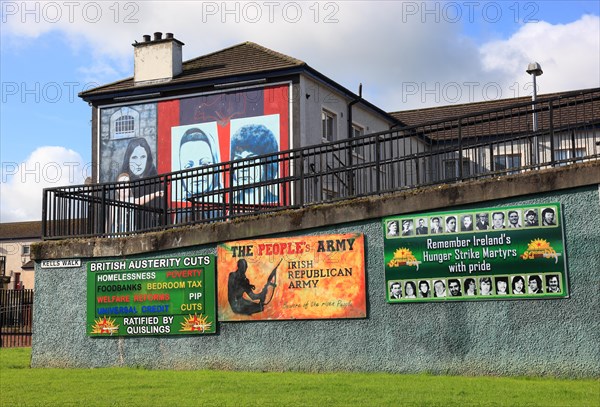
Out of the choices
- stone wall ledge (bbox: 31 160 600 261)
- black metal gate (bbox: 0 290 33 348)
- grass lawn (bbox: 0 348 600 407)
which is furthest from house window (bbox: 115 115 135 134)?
grass lawn (bbox: 0 348 600 407)

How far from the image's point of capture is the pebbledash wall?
441 inches

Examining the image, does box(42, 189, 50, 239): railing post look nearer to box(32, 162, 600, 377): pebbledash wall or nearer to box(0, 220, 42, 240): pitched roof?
box(32, 162, 600, 377): pebbledash wall

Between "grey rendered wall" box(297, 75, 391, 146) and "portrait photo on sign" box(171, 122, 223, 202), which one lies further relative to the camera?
"portrait photo on sign" box(171, 122, 223, 202)

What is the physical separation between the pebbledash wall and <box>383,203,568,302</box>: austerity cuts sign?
14cm

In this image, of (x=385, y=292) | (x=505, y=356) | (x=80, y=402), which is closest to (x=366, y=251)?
(x=385, y=292)

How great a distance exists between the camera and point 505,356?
11.6 m

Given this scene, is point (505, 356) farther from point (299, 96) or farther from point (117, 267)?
point (299, 96)

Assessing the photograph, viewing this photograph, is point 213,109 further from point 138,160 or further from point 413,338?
point 413,338

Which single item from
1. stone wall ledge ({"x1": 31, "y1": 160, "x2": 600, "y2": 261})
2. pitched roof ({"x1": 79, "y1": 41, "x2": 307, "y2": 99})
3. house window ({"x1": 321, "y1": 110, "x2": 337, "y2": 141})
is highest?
pitched roof ({"x1": 79, "y1": 41, "x2": 307, "y2": 99})

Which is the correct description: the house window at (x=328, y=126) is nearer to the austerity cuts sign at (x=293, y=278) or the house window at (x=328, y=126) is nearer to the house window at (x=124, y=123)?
the house window at (x=124, y=123)

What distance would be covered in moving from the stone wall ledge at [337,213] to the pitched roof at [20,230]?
206 feet

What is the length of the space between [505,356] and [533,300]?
894 millimetres

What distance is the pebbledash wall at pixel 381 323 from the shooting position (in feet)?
36.7

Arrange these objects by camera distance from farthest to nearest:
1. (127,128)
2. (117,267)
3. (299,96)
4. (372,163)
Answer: (127,128)
(299,96)
(117,267)
(372,163)
